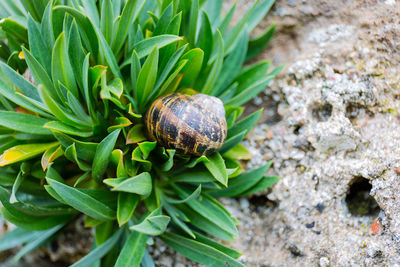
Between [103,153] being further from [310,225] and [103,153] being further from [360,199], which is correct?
[360,199]

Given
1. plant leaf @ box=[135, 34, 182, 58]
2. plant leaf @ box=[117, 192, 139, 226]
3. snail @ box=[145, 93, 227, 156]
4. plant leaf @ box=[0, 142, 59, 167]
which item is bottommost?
plant leaf @ box=[117, 192, 139, 226]

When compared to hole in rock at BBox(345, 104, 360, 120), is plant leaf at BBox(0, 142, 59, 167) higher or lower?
higher

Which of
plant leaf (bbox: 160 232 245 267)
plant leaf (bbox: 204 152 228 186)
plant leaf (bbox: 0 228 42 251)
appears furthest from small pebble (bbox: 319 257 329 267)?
plant leaf (bbox: 0 228 42 251)

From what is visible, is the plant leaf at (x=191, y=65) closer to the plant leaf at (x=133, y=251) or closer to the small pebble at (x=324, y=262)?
the plant leaf at (x=133, y=251)

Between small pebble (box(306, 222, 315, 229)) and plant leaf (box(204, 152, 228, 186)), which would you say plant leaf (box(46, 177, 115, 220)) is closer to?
plant leaf (box(204, 152, 228, 186))

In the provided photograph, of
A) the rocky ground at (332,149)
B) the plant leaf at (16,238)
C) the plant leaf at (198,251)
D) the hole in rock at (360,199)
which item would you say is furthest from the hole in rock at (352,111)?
the plant leaf at (16,238)

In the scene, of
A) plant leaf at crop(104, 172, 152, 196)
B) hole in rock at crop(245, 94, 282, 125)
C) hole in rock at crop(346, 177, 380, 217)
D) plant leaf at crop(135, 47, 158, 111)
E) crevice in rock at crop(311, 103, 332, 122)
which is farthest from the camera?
hole in rock at crop(245, 94, 282, 125)

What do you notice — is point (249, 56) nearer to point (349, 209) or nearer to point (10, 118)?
point (349, 209)
